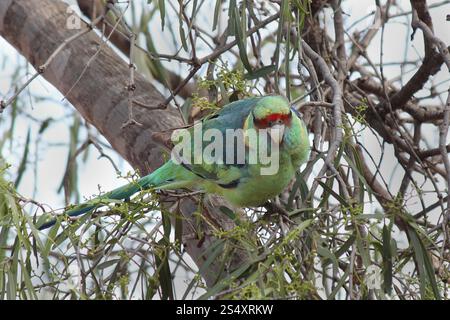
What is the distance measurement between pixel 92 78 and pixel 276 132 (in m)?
0.82

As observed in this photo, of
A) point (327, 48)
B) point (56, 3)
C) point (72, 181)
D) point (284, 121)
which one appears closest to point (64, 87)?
point (56, 3)

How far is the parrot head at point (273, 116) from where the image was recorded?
5.09 feet

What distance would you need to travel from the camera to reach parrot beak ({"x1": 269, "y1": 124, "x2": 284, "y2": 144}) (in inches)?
61.6

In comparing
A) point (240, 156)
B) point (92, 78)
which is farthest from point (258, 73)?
point (92, 78)

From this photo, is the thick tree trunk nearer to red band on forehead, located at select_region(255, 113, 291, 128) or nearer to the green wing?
the green wing

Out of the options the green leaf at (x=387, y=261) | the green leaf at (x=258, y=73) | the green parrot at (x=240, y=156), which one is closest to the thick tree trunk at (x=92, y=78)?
the green parrot at (x=240, y=156)

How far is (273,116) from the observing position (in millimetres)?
1549

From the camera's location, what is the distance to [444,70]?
246cm

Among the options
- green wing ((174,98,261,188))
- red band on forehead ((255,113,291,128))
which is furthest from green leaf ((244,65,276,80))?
red band on forehead ((255,113,291,128))

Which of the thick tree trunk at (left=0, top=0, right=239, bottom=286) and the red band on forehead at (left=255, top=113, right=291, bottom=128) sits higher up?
the thick tree trunk at (left=0, top=0, right=239, bottom=286)

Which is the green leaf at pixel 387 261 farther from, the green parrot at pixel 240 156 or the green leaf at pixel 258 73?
the green leaf at pixel 258 73

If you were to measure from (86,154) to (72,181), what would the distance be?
0.51 ft

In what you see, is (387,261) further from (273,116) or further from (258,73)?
(258,73)
